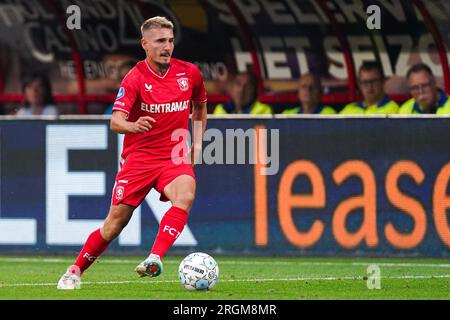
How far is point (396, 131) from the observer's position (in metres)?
14.3

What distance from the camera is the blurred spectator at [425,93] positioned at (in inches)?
588

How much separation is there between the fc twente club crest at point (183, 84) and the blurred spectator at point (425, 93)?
4507mm

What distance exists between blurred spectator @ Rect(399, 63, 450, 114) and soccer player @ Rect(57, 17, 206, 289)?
449 centimetres

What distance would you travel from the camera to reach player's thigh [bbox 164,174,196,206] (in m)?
10.7

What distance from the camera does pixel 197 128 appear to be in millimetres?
11305

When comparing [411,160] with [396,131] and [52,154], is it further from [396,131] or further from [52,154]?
[52,154]

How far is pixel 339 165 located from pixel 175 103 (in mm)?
3731

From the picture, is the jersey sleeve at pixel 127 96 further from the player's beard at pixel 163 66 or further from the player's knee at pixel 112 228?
the player's knee at pixel 112 228

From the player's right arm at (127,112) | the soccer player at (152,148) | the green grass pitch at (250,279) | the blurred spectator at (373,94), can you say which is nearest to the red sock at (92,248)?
the soccer player at (152,148)

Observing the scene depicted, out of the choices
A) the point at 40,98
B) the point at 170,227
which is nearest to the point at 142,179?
the point at 170,227

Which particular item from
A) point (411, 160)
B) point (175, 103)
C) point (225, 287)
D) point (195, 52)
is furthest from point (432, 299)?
point (195, 52)

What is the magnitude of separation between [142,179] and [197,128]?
0.71 metres

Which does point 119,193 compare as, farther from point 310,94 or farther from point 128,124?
point 310,94

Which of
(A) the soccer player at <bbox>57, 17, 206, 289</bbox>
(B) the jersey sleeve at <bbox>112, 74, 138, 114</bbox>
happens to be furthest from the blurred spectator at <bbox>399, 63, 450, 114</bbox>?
(B) the jersey sleeve at <bbox>112, 74, 138, 114</bbox>
